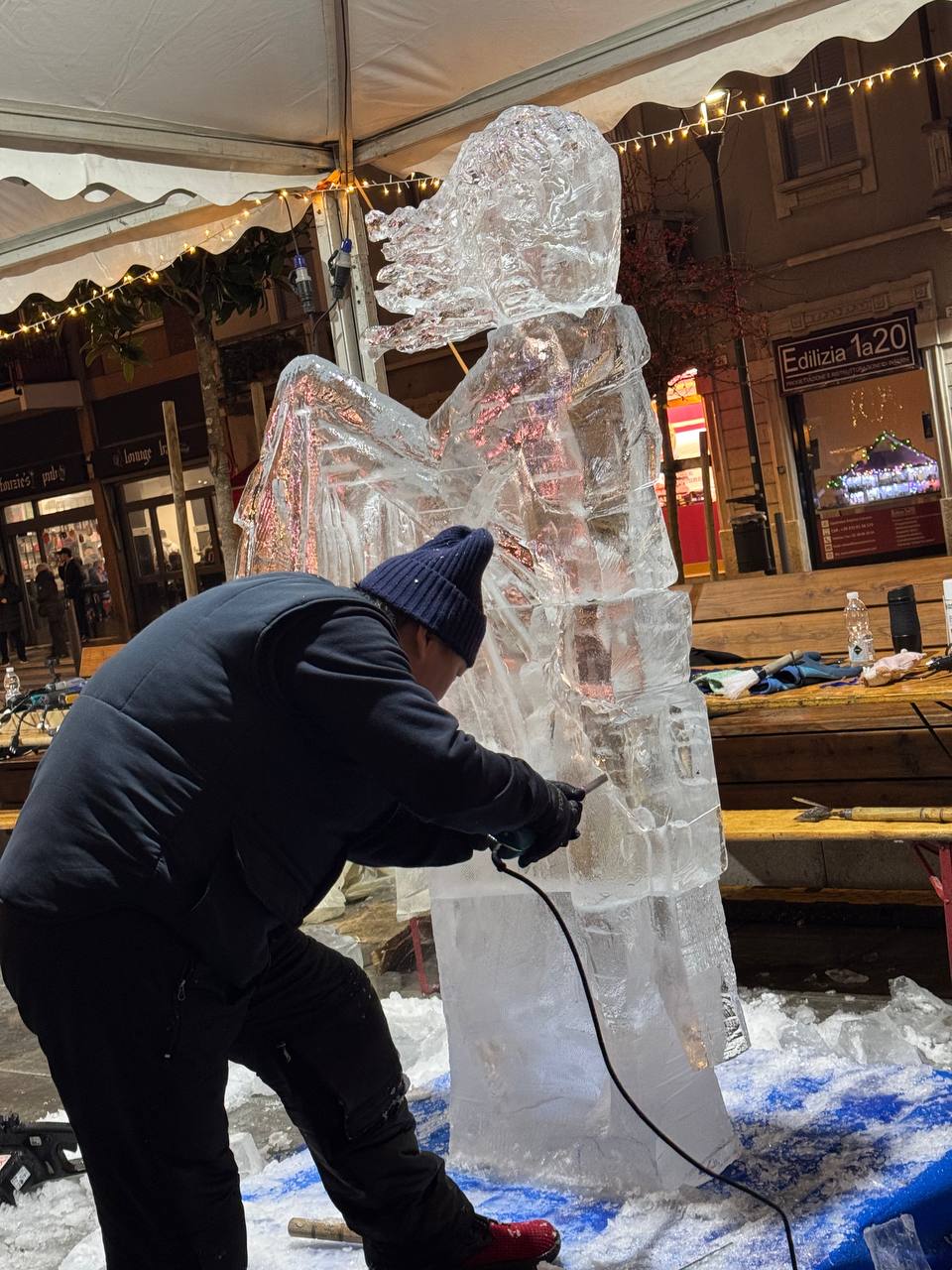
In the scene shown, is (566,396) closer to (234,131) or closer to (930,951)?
(234,131)

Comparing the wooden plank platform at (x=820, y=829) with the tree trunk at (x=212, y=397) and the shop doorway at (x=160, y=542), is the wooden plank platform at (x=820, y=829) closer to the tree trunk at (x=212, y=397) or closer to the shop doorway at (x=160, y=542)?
the tree trunk at (x=212, y=397)

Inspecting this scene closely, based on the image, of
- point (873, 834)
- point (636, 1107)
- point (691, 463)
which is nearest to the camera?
point (636, 1107)

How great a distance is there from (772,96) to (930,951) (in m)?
13.3

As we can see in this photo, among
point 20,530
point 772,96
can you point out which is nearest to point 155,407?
point 20,530

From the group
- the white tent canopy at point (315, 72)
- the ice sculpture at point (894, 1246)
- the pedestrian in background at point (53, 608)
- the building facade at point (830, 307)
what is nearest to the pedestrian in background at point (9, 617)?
the pedestrian in background at point (53, 608)

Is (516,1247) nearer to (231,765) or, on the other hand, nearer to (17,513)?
(231,765)

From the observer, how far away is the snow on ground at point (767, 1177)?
271 centimetres

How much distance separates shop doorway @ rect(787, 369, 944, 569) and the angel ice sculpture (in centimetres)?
1273

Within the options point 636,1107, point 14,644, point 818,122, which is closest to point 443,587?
point 636,1107

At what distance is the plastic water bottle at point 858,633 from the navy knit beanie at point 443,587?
2.53m

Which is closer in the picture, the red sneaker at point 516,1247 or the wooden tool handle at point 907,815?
the red sneaker at point 516,1247

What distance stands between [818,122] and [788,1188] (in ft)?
47.9

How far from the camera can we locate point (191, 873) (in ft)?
7.02

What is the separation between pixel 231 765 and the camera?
2139 millimetres
